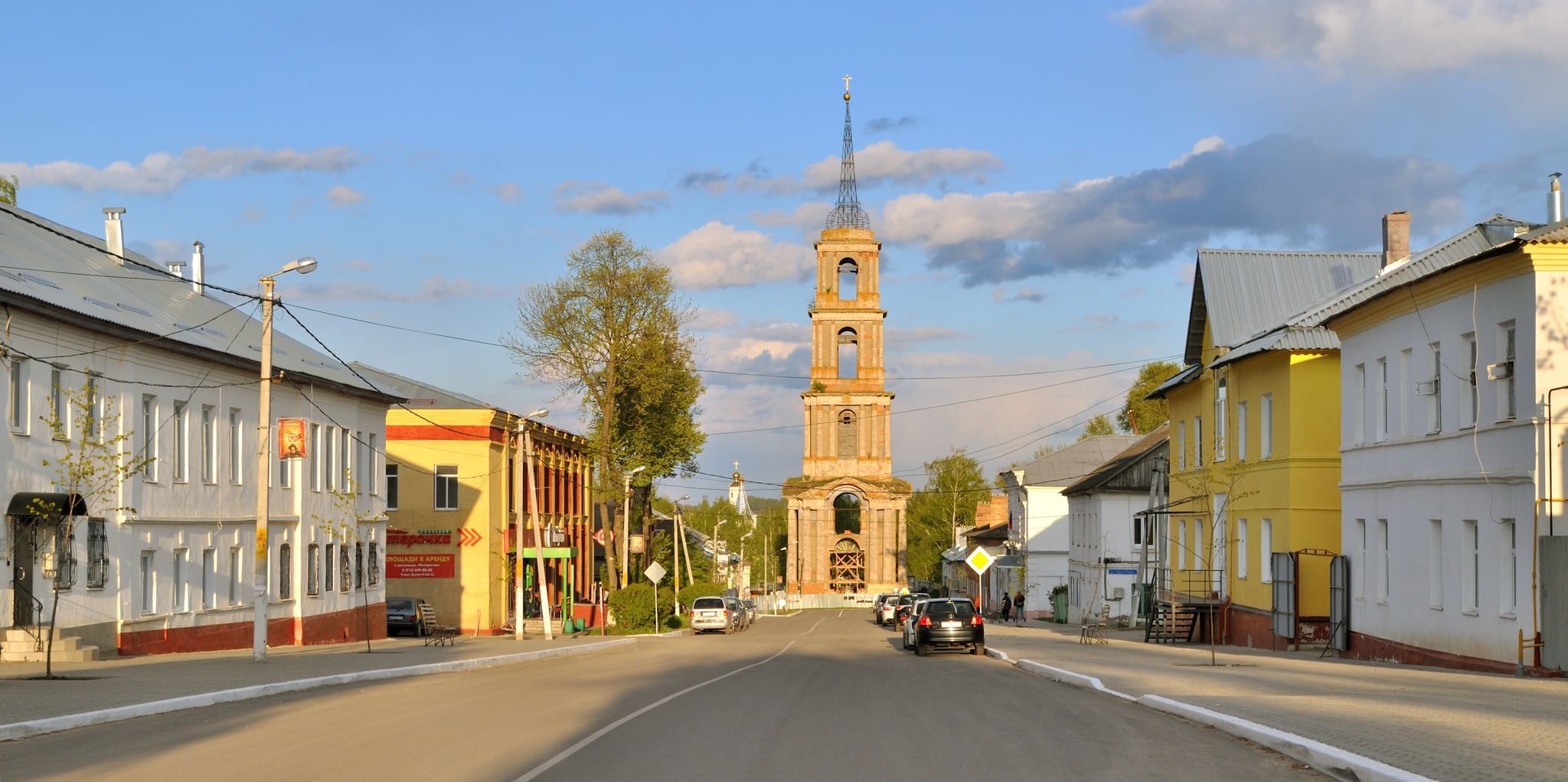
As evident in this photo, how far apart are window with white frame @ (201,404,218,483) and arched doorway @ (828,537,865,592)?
275ft

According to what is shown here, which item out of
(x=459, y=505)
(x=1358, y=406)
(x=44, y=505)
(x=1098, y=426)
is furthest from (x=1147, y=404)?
(x=44, y=505)

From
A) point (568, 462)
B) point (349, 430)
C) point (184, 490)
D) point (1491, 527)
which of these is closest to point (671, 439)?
point (568, 462)

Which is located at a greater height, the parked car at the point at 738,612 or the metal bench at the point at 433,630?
the metal bench at the point at 433,630

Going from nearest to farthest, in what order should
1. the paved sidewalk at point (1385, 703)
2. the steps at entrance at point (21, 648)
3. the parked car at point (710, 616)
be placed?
the paved sidewalk at point (1385, 703), the steps at entrance at point (21, 648), the parked car at point (710, 616)

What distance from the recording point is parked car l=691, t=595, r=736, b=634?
6019 centimetres

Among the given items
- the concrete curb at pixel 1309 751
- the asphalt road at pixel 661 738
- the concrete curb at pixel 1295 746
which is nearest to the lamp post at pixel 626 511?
the asphalt road at pixel 661 738

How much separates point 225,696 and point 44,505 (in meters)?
7.72

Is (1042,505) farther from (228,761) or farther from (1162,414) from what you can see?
(228,761)

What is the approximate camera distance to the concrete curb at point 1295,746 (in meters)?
10.6

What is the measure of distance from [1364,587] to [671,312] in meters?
35.2

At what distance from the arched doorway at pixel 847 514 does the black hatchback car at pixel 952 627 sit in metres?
79.6

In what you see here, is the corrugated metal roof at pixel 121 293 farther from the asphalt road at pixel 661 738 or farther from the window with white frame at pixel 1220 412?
the window with white frame at pixel 1220 412

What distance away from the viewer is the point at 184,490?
3347cm

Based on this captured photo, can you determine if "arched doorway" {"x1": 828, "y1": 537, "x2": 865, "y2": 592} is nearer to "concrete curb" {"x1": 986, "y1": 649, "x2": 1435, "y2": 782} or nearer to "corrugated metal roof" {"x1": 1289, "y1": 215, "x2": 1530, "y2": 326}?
"corrugated metal roof" {"x1": 1289, "y1": 215, "x2": 1530, "y2": 326}
